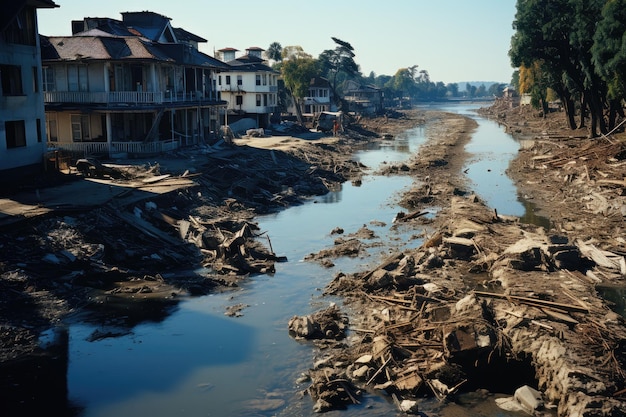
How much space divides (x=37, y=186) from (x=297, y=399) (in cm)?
2135

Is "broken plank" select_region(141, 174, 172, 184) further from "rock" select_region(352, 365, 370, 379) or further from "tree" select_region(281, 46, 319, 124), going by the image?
"tree" select_region(281, 46, 319, 124)

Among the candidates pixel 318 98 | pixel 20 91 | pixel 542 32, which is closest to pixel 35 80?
pixel 20 91

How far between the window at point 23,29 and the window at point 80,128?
1237cm

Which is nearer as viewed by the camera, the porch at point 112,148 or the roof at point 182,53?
the porch at point 112,148

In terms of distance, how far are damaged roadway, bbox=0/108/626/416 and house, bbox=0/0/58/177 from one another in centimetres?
302

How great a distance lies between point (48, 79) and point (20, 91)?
1319 cm

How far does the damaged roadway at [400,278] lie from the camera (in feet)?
51.6

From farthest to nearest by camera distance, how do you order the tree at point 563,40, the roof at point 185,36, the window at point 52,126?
the roof at point 185,36, the tree at point 563,40, the window at point 52,126

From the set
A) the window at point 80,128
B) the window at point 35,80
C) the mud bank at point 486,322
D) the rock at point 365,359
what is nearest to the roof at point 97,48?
the window at point 80,128

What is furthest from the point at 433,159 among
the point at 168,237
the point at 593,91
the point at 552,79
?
the point at 168,237

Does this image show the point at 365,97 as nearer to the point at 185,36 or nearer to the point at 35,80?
the point at 185,36

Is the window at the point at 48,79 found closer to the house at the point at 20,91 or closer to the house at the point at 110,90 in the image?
the house at the point at 110,90

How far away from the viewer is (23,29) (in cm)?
3272

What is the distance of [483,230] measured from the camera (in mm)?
28516
